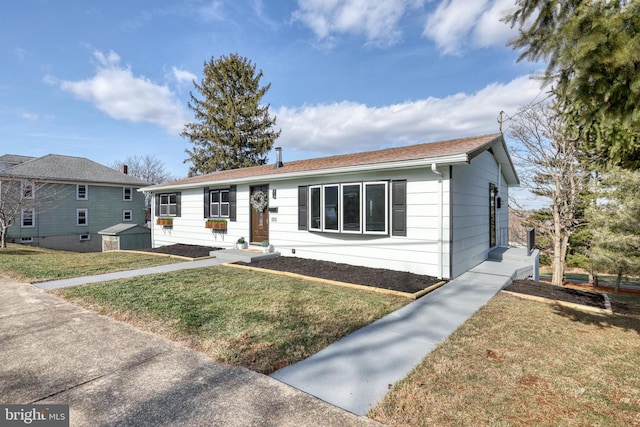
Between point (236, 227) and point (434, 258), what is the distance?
22.9ft

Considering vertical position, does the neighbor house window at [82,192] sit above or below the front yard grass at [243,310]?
above

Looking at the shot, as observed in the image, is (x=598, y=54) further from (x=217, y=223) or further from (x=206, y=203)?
(x=206, y=203)

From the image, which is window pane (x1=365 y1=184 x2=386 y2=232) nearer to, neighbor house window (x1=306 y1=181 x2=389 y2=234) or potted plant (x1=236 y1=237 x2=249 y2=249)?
neighbor house window (x1=306 y1=181 x2=389 y2=234)

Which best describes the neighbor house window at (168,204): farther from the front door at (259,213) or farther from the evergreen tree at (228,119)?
the evergreen tree at (228,119)

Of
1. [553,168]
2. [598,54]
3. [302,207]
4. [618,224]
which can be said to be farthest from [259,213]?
[553,168]

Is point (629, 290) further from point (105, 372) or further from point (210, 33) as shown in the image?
point (210, 33)

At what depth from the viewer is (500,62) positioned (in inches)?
375

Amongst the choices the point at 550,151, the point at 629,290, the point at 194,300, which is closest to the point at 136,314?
the point at 194,300

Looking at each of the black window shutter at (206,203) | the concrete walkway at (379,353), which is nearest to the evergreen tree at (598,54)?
the concrete walkway at (379,353)

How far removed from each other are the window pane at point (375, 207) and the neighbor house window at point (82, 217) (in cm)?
2162

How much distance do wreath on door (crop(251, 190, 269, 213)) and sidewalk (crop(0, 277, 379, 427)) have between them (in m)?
6.12

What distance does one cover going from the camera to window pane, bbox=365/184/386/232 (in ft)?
22.6

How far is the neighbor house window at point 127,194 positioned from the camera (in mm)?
21827

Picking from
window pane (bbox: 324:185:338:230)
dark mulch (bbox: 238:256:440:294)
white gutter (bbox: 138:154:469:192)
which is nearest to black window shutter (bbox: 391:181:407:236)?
white gutter (bbox: 138:154:469:192)
